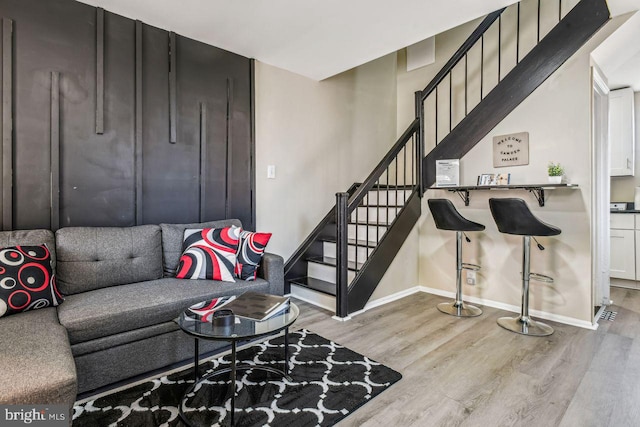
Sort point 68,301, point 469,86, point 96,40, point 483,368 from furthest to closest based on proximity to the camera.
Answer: point 469,86, point 96,40, point 483,368, point 68,301

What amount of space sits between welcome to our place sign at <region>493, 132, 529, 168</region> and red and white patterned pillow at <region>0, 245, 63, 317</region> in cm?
365

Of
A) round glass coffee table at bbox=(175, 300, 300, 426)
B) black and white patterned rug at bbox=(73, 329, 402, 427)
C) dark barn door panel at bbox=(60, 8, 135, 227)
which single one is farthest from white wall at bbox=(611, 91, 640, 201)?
dark barn door panel at bbox=(60, 8, 135, 227)

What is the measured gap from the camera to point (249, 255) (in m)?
2.53

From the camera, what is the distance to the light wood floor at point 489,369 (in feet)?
5.28

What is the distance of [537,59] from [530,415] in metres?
2.75

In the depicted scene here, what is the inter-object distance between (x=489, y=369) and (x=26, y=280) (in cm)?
271

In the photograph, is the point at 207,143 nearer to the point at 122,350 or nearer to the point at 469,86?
the point at 122,350

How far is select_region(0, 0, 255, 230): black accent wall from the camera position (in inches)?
85.4

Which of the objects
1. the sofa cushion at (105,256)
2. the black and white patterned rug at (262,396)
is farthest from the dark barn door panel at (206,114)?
the black and white patterned rug at (262,396)

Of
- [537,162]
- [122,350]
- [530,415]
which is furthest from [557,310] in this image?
[122,350]

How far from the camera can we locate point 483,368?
2.06 meters

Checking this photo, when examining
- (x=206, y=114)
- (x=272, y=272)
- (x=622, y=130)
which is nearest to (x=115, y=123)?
(x=206, y=114)

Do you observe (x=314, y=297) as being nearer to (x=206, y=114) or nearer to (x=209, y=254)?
(x=209, y=254)

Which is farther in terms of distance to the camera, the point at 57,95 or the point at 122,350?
the point at 57,95
